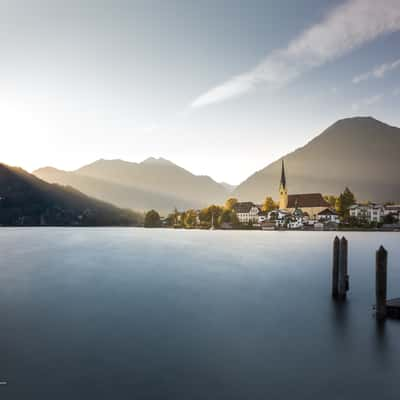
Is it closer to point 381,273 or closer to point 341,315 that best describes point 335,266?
point 341,315

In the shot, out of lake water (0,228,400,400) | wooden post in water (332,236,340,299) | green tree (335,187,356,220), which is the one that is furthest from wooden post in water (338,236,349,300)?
green tree (335,187,356,220)

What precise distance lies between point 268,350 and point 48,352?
900 centimetres

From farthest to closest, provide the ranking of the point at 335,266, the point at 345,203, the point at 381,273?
1. the point at 345,203
2. the point at 335,266
3. the point at 381,273

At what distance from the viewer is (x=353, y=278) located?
34469mm

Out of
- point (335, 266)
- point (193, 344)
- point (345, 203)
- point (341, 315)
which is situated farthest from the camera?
point (345, 203)

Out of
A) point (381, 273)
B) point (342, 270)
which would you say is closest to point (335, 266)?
point (342, 270)

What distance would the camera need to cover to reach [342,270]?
73.8 feet

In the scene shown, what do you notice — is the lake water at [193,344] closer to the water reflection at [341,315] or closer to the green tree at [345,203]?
the water reflection at [341,315]

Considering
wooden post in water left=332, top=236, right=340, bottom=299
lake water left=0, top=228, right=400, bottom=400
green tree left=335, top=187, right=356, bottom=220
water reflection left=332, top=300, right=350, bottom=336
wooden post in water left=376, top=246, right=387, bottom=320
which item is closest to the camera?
lake water left=0, top=228, right=400, bottom=400

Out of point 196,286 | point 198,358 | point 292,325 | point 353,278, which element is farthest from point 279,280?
point 198,358

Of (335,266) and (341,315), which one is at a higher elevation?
(335,266)

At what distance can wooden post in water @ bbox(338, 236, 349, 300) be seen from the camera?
838 inches

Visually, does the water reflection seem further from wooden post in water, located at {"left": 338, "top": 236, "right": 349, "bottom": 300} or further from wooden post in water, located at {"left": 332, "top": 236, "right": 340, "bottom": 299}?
wooden post in water, located at {"left": 332, "top": 236, "right": 340, "bottom": 299}

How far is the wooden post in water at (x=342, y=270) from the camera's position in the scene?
21281 millimetres
